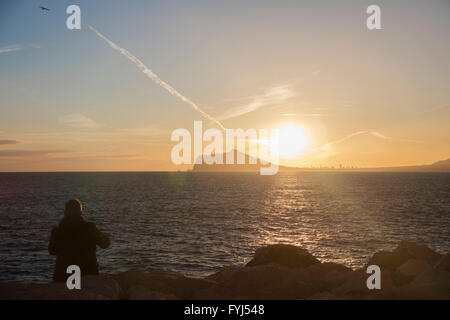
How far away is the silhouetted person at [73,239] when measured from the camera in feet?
24.0

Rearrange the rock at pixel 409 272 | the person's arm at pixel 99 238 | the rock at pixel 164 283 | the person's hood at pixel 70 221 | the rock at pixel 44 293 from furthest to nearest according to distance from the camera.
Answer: the rock at pixel 409 272
the rock at pixel 164 283
the person's arm at pixel 99 238
the person's hood at pixel 70 221
the rock at pixel 44 293

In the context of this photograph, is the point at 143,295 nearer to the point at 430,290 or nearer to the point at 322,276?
the point at 322,276

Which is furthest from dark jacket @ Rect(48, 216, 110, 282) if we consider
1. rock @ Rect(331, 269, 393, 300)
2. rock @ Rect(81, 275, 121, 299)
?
rock @ Rect(331, 269, 393, 300)

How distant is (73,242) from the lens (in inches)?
293

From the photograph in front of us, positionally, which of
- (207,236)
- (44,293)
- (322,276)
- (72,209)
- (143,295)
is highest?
(72,209)

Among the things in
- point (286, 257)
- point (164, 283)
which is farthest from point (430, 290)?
point (286, 257)

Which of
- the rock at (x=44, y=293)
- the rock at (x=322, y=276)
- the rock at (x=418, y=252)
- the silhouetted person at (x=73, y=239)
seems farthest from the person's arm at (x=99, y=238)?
the rock at (x=418, y=252)

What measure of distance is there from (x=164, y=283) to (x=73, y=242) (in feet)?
8.70

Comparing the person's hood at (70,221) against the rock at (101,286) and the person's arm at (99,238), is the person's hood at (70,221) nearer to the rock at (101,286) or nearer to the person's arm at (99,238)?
the person's arm at (99,238)

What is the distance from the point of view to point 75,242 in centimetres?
745
